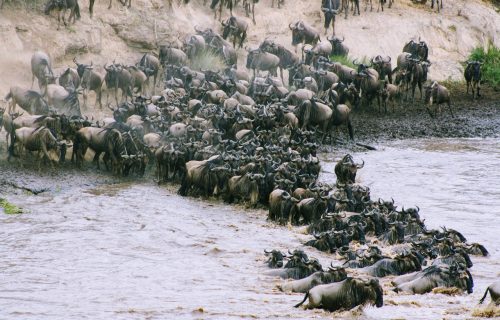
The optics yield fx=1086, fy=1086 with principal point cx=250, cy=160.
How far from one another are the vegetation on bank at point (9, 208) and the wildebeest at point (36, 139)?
2106mm

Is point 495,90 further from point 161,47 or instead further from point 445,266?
point 445,266

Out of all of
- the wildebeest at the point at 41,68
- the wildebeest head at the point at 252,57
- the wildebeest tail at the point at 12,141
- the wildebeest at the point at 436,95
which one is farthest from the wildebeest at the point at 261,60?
the wildebeest tail at the point at 12,141

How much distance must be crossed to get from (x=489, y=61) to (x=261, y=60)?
8725 mm

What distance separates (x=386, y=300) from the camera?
46.8 feet

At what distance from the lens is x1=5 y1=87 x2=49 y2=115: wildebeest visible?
23.9 meters

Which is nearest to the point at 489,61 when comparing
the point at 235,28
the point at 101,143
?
the point at 235,28

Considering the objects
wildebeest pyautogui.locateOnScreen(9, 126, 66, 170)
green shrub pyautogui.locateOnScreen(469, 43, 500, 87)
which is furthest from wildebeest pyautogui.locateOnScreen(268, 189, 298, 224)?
green shrub pyautogui.locateOnScreen(469, 43, 500, 87)

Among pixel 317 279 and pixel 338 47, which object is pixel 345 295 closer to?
pixel 317 279

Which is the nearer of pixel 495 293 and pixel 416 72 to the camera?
pixel 495 293

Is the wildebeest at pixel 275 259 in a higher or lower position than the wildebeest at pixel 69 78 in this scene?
lower

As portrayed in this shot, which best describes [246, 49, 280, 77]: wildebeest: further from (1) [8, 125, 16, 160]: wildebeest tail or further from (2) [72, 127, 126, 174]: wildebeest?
(1) [8, 125, 16, 160]: wildebeest tail

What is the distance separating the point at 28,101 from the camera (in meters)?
24.1

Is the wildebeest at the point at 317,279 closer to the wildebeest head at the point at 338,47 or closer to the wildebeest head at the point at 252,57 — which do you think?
the wildebeest head at the point at 252,57

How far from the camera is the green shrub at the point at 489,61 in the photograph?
34444 mm
